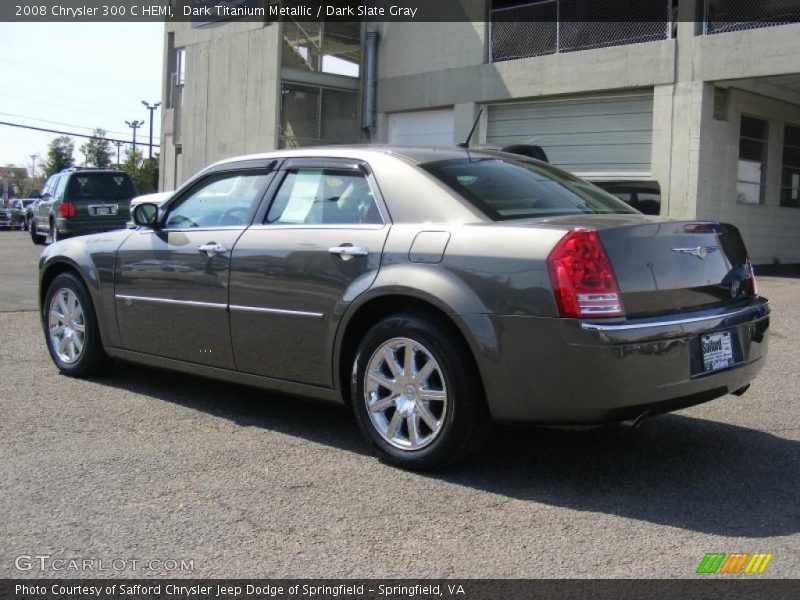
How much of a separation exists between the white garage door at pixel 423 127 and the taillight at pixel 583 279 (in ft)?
49.8

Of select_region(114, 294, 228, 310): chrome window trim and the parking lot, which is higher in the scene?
select_region(114, 294, 228, 310): chrome window trim

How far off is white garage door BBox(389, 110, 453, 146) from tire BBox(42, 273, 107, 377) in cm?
1298

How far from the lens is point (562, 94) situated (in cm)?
1672

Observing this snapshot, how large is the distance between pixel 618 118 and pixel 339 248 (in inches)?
496

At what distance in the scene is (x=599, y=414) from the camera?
3863 mm

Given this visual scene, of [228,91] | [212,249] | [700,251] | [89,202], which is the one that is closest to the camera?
[700,251]

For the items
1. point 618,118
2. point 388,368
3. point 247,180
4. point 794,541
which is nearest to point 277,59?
point 618,118

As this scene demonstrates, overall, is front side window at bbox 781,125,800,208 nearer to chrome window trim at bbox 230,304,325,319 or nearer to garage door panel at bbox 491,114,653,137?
garage door panel at bbox 491,114,653,137

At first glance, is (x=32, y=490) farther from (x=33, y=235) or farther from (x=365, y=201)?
(x=33, y=235)

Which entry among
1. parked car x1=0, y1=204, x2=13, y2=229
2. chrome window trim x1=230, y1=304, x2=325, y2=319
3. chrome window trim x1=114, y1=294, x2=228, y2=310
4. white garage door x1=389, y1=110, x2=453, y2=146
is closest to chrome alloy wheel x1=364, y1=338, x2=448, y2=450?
chrome window trim x1=230, y1=304, x2=325, y2=319

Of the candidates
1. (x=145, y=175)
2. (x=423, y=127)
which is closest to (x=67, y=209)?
(x=423, y=127)

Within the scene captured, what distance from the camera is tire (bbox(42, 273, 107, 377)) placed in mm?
6254

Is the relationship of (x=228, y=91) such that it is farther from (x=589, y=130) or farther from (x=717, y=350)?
(x=717, y=350)

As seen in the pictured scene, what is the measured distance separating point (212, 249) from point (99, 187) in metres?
15.6
